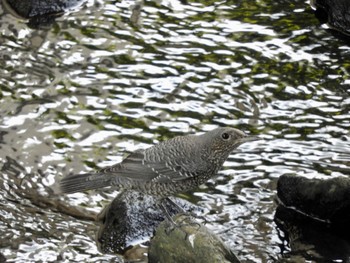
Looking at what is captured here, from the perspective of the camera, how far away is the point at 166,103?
10.8 m

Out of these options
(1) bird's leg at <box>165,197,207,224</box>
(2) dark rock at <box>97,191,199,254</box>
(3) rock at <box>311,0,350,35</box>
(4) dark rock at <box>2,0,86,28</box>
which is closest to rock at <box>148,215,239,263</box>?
(1) bird's leg at <box>165,197,207,224</box>

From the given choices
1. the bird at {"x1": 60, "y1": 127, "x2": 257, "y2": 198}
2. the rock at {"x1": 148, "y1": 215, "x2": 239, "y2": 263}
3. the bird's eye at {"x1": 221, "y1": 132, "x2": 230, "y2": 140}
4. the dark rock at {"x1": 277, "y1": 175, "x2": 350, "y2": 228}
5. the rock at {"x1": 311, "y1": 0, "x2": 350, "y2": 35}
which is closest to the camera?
the rock at {"x1": 148, "y1": 215, "x2": 239, "y2": 263}

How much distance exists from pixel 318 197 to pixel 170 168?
1.66m

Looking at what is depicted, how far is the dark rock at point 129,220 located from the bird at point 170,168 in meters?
0.36

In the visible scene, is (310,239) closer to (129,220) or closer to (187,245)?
(187,245)

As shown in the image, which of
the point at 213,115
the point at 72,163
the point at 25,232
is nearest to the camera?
the point at 25,232

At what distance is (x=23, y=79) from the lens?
36.3ft

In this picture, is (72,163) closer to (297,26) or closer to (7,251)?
(7,251)

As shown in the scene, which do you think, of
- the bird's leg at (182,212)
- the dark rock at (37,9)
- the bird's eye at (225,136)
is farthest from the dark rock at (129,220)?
the dark rock at (37,9)

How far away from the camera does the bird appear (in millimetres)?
8305

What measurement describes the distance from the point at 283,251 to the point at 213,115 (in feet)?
7.52

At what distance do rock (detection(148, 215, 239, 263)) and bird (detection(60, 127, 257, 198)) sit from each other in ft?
1.17

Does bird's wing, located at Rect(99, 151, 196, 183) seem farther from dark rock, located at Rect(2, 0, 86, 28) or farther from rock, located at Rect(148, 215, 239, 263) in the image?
dark rock, located at Rect(2, 0, 86, 28)

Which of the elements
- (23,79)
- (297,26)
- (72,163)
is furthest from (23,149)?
(297,26)
